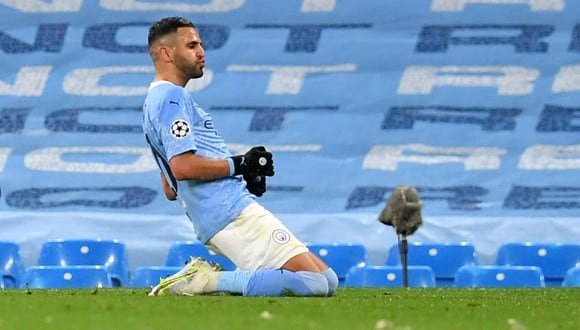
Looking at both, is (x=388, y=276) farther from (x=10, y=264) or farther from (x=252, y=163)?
(x=252, y=163)

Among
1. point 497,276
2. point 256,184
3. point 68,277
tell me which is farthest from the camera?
point 497,276

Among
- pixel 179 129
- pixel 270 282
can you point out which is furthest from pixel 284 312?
pixel 179 129

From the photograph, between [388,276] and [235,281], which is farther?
[388,276]

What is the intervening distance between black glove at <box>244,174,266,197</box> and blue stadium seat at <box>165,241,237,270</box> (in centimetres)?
353

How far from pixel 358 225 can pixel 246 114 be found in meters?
1.49

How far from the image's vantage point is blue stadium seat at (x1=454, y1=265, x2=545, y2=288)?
9555mm

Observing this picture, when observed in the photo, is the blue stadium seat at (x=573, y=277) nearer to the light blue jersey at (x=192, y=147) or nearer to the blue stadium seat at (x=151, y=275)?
the blue stadium seat at (x=151, y=275)

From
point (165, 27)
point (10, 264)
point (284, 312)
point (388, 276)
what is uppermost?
point (165, 27)

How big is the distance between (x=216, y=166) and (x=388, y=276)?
3.37 m

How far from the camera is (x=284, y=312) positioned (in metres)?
5.44

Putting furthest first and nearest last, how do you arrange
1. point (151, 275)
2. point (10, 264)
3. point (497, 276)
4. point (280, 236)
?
point (10, 264)
point (497, 276)
point (151, 275)
point (280, 236)

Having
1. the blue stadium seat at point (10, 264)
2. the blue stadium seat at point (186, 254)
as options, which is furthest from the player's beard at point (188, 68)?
the blue stadium seat at point (10, 264)

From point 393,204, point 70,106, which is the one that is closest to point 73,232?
point 70,106

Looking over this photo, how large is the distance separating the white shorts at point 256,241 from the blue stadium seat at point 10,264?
3.94m
